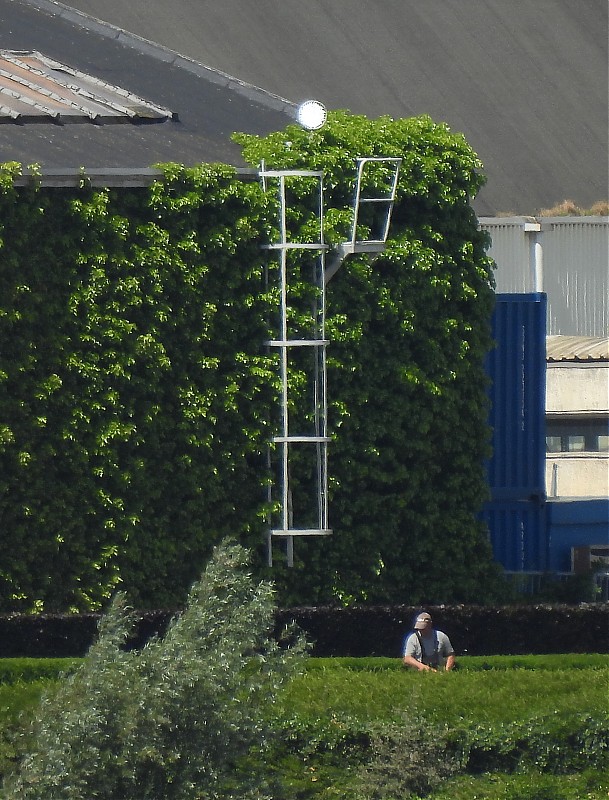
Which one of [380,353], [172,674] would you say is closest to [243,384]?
[380,353]

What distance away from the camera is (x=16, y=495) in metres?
15.4

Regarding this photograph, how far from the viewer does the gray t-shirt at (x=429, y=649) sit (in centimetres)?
1391

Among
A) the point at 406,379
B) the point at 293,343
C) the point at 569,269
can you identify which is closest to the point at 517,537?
the point at 406,379

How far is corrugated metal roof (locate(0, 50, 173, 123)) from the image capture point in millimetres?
17481

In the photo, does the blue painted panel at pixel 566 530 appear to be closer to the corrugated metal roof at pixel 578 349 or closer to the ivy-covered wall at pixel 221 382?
the ivy-covered wall at pixel 221 382

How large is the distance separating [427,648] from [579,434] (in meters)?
12.9

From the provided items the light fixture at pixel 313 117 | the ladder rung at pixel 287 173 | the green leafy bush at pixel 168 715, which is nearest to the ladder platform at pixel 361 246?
the ladder rung at pixel 287 173

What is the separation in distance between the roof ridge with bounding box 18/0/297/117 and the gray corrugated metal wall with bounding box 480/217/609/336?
33.6 ft

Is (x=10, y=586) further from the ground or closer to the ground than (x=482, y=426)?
closer to the ground

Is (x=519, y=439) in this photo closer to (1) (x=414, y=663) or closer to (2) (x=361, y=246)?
(2) (x=361, y=246)

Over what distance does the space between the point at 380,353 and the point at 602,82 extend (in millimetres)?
26673

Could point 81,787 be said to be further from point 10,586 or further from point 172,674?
point 10,586

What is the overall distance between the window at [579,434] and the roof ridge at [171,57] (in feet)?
28.4

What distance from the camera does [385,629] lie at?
16.1 metres
